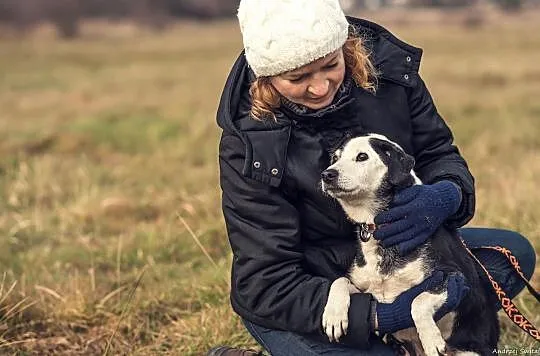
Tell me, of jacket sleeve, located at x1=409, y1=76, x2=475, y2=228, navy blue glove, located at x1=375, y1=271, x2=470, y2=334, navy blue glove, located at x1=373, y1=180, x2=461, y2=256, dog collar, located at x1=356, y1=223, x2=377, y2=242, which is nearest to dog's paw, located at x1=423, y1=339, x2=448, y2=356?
navy blue glove, located at x1=375, y1=271, x2=470, y2=334

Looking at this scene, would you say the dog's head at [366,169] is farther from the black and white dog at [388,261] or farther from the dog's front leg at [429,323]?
the dog's front leg at [429,323]

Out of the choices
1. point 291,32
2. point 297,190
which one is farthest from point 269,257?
point 291,32

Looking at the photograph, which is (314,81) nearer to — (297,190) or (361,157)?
(361,157)

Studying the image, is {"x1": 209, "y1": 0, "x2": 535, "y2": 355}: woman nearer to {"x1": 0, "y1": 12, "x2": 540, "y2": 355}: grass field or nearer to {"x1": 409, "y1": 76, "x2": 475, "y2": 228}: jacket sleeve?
{"x1": 409, "y1": 76, "x2": 475, "y2": 228}: jacket sleeve

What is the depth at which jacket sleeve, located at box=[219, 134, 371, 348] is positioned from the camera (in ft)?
11.9

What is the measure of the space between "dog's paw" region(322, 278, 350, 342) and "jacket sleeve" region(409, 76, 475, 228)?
767mm

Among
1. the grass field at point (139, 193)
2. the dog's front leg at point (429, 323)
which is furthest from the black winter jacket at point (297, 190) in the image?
the grass field at point (139, 193)

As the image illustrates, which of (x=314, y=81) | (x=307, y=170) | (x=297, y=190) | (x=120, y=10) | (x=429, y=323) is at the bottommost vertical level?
(x=120, y=10)

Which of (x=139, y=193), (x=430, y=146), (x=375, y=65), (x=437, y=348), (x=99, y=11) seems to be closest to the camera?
(x=437, y=348)

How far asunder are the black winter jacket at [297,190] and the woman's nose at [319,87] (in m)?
0.10

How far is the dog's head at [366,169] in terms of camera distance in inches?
141

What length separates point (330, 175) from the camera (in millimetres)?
3557

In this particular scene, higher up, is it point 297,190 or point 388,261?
point 297,190

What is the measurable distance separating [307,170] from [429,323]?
0.83 meters
